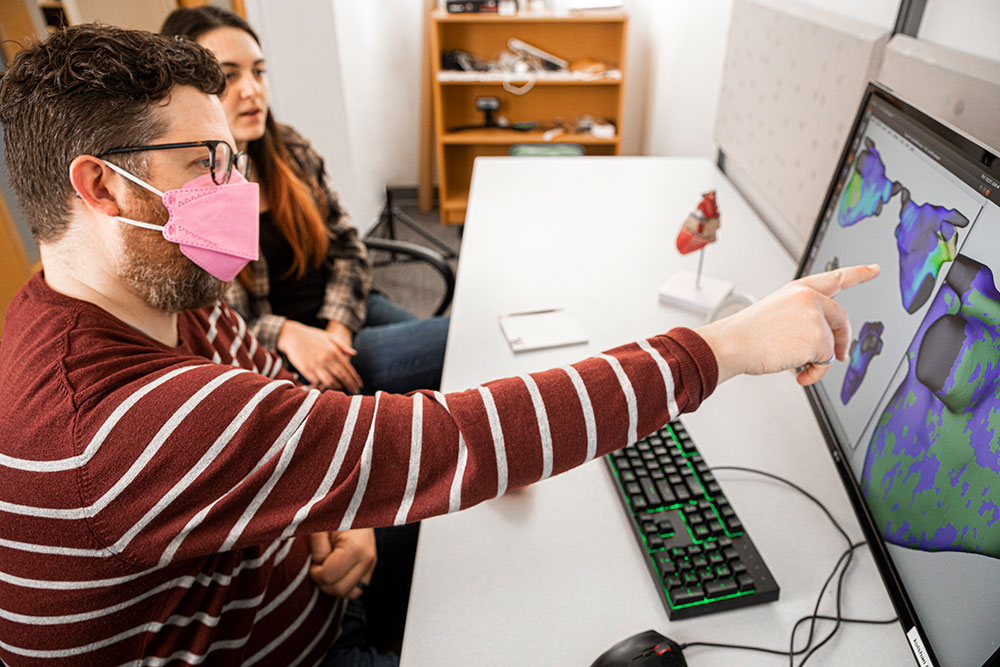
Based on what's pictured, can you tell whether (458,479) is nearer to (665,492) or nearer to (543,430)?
(543,430)

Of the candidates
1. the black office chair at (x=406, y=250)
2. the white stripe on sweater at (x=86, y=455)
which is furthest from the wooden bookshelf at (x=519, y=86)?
the white stripe on sweater at (x=86, y=455)

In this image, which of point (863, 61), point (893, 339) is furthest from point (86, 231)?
point (863, 61)

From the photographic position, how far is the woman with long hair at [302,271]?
1296 millimetres

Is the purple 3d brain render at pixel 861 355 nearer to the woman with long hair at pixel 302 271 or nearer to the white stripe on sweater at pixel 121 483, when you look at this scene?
the white stripe on sweater at pixel 121 483

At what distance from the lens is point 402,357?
138 centimetres

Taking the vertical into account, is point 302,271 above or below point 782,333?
below

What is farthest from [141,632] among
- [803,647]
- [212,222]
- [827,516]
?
[827,516]

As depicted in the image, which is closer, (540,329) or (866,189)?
(866,189)

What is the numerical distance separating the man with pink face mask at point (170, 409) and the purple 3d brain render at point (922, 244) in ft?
0.16

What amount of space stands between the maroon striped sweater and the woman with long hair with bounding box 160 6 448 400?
2.17 ft

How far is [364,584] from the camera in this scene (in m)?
0.92

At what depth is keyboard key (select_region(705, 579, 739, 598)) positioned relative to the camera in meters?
0.64

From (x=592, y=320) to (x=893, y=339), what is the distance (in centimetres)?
51

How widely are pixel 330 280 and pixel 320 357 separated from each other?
293 millimetres
